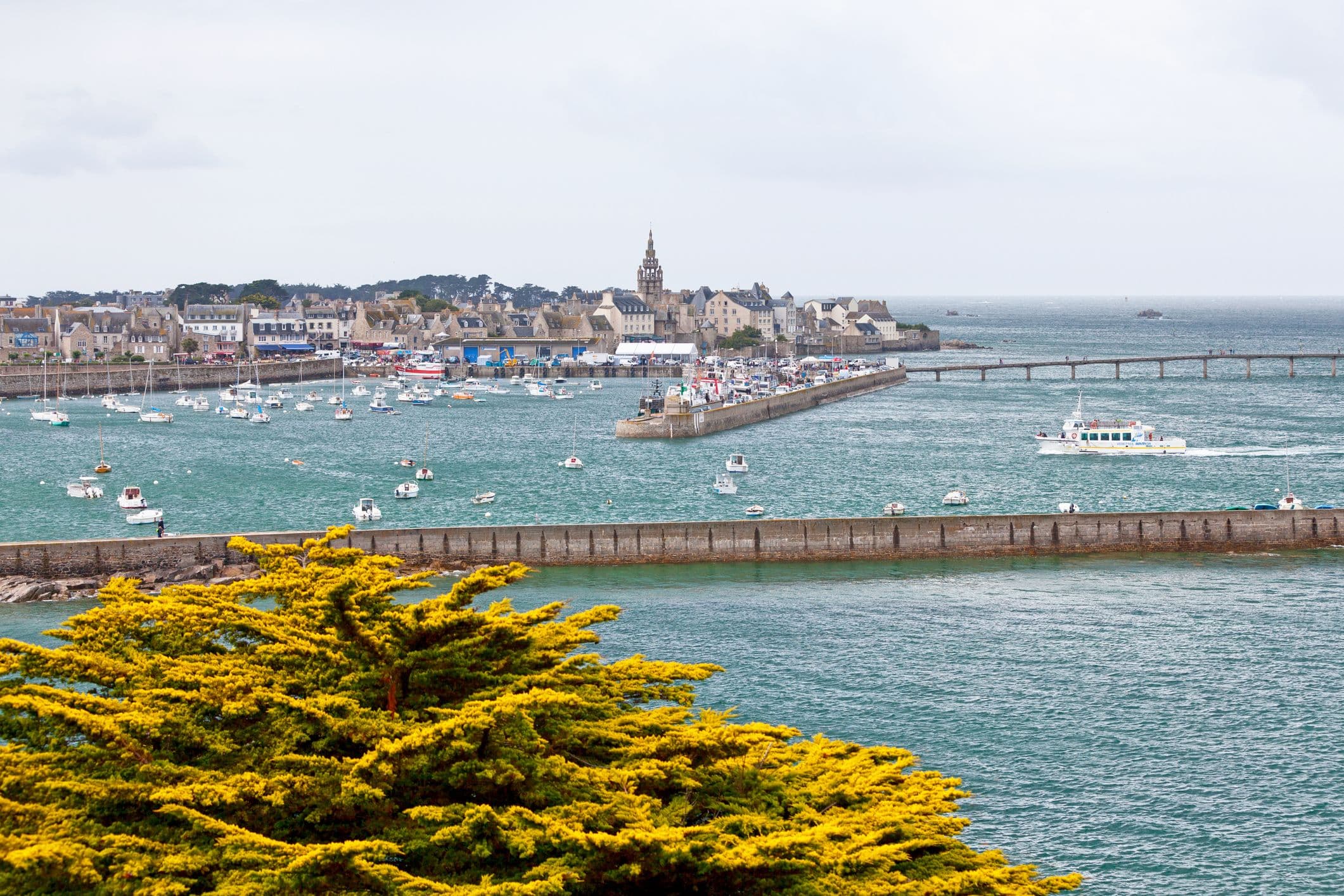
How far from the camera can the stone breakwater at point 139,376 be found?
120 meters

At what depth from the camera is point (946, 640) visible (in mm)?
36531

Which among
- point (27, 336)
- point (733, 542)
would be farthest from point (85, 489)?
point (27, 336)

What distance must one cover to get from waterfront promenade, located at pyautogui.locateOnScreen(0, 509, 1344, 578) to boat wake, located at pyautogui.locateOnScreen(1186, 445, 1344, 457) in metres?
28.3

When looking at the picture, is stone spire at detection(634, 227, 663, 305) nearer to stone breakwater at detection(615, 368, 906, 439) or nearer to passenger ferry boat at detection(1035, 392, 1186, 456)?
stone breakwater at detection(615, 368, 906, 439)

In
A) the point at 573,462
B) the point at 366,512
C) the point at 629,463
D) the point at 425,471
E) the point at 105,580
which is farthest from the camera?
the point at 629,463

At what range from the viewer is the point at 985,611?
40062 millimetres

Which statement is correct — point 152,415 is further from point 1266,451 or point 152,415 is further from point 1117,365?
point 1117,365

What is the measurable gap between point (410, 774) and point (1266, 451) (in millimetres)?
69820

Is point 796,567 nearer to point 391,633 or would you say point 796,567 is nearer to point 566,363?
point 391,633

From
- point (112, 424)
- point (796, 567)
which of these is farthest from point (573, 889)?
point (112, 424)

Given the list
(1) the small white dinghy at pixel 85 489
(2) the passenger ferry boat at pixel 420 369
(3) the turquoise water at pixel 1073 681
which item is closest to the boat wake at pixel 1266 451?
(3) the turquoise water at pixel 1073 681

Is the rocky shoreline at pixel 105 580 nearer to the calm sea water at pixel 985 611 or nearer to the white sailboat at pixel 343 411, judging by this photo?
the calm sea water at pixel 985 611

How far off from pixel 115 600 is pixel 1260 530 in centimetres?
3874

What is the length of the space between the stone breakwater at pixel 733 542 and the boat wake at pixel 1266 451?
1111 inches
